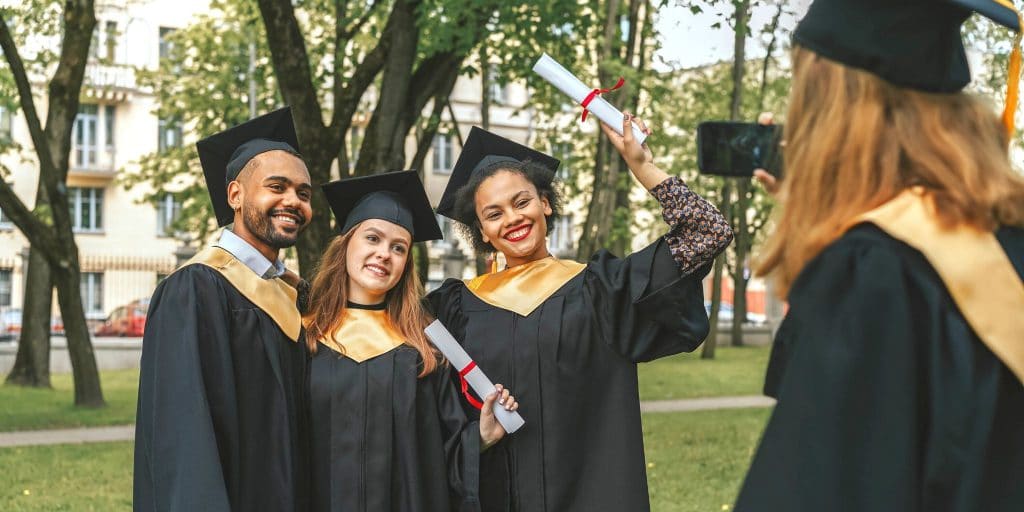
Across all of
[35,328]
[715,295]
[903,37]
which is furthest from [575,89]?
[715,295]

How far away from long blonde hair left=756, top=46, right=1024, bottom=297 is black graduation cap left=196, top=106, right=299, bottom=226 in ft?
8.28

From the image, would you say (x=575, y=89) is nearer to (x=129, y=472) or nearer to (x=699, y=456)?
(x=129, y=472)

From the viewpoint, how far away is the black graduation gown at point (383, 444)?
3723 millimetres

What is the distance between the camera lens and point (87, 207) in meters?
35.0

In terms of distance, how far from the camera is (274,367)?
365 centimetres

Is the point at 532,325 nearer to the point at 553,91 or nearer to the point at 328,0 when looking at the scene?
the point at 328,0

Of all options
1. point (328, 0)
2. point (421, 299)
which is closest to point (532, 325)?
point (421, 299)

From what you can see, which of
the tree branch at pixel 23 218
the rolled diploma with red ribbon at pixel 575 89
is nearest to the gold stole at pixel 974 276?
the rolled diploma with red ribbon at pixel 575 89

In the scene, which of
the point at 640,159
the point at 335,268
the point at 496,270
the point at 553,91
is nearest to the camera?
the point at 640,159

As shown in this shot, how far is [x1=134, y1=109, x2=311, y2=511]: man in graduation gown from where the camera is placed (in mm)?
3428

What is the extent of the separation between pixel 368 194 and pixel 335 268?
0.31 meters

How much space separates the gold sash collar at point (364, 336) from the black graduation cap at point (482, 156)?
490 mm

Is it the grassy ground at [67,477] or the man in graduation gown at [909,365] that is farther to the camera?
the grassy ground at [67,477]

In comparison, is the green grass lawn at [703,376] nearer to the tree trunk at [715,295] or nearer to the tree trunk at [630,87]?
the tree trunk at [715,295]
